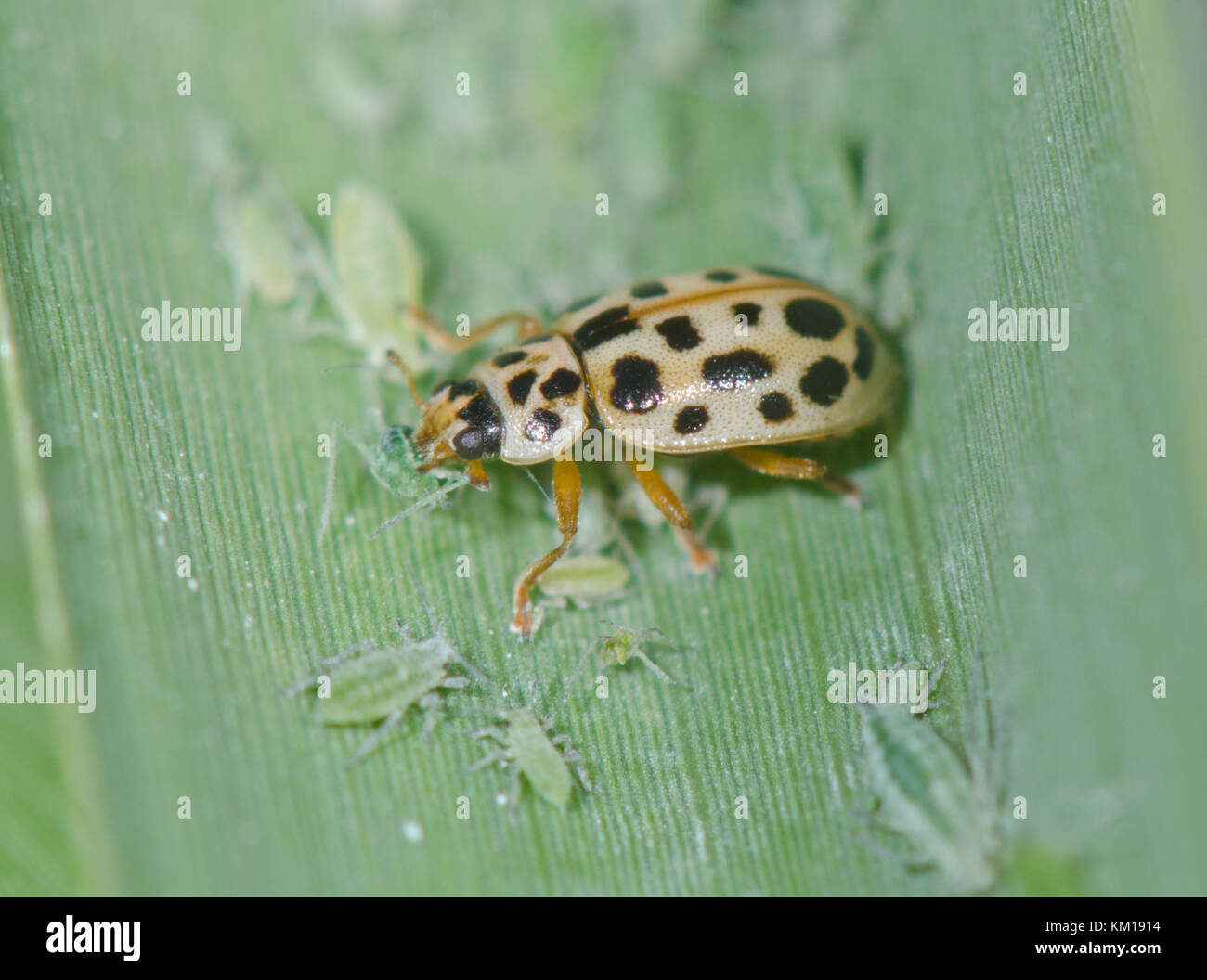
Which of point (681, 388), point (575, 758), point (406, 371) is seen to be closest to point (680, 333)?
point (681, 388)

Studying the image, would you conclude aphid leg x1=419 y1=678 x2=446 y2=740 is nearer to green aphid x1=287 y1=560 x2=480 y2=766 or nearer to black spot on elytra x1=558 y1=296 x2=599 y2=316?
green aphid x1=287 y1=560 x2=480 y2=766

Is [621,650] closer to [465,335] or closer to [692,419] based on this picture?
[692,419]

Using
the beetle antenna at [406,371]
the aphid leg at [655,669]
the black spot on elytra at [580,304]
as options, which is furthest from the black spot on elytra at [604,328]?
the aphid leg at [655,669]

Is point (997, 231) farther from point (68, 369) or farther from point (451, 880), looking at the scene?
point (68, 369)

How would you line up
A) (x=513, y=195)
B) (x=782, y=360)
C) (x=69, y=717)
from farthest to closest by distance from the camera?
(x=513, y=195), (x=782, y=360), (x=69, y=717)

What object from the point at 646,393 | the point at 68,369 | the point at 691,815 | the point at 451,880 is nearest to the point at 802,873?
the point at 691,815

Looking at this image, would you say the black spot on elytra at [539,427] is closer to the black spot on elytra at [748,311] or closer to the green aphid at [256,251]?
the black spot on elytra at [748,311]
